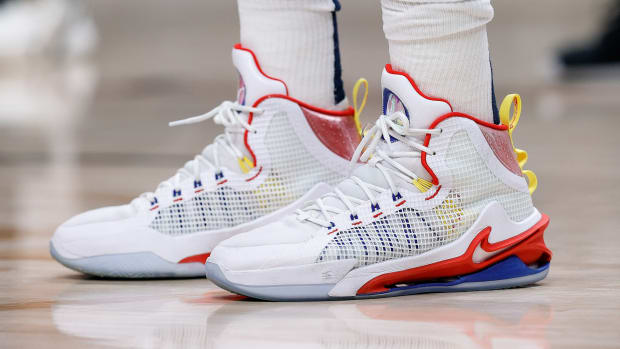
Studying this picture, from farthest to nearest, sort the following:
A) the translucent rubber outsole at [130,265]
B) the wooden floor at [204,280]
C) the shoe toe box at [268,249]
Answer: the translucent rubber outsole at [130,265]
the shoe toe box at [268,249]
the wooden floor at [204,280]

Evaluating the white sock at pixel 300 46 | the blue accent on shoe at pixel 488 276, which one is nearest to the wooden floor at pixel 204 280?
the blue accent on shoe at pixel 488 276

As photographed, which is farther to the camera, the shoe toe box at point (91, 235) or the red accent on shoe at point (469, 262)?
the shoe toe box at point (91, 235)

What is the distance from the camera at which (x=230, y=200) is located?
107 centimetres

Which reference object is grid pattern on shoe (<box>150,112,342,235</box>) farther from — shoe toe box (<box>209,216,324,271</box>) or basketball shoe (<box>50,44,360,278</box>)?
shoe toe box (<box>209,216,324,271</box>)

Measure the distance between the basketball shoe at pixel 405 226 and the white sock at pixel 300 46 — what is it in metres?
0.13

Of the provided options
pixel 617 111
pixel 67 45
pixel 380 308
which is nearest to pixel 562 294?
pixel 380 308

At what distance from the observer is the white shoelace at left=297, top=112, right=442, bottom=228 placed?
0.95 metres

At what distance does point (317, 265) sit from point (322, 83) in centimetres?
26

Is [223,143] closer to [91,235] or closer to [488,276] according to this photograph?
[91,235]

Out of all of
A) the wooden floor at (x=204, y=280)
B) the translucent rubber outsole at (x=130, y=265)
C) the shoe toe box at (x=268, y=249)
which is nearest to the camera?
the wooden floor at (x=204, y=280)

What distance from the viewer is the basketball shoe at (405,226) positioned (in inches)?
36.2

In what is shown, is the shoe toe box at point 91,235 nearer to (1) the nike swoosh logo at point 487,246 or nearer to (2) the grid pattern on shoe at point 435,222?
(2) the grid pattern on shoe at point 435,222

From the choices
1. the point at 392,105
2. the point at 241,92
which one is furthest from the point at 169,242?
the point at 392,105

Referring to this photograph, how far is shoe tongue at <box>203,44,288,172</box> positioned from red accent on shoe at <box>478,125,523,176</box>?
0.23m
